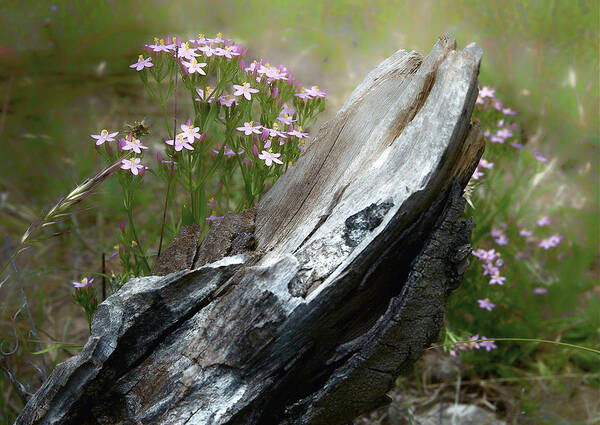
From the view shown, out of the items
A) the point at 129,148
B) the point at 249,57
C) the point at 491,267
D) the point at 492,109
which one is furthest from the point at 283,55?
the point at 129,148

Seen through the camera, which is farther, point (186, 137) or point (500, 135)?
point (500, 135)

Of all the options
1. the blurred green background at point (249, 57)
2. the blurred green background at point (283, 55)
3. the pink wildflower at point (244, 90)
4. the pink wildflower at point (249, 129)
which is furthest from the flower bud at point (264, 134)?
the blurred green background at point (283, 55)

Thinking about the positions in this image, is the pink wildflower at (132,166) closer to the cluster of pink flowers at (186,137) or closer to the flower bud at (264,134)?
the cluster of pink flowers at (186,137)

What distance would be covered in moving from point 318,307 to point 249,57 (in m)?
4.22

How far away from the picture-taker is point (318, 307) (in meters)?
1.81

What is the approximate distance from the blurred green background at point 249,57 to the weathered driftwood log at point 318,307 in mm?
2077

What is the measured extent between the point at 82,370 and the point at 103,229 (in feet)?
8.08

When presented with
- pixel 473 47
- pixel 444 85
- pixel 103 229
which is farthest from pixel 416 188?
pixel 103 229

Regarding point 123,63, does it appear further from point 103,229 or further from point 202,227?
point 202,227

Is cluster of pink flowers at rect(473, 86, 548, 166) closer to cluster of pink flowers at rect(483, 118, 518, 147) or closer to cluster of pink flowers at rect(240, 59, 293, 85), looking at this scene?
cluster of pink flowers at rect(483, 118, 518, 147)

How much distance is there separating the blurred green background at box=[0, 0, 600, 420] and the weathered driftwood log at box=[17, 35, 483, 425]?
208 cm

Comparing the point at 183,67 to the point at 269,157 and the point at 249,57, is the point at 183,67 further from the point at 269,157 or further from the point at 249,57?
the point at 249,57

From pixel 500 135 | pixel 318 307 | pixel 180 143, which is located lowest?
pixel 318 307

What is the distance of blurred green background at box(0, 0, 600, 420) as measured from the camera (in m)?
4.38
